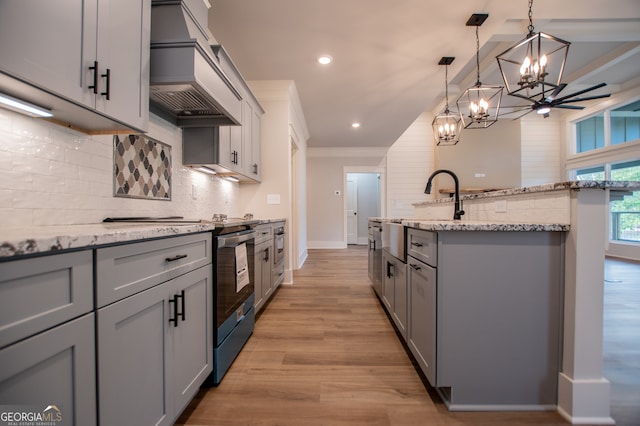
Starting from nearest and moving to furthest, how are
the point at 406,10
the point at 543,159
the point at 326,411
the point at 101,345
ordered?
the point at 101,345 → the point at 326,411 → the point at 406,10 → the point at 543,159

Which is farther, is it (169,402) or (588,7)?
(588,7)

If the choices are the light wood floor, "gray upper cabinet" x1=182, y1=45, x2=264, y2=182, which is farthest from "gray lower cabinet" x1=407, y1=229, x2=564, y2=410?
"gray upper cabinet" x1=182, y1=45, x2=264, y2=182

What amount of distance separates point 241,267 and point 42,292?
118 cm

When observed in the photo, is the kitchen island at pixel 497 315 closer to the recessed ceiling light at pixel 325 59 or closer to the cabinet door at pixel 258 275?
the cabinet door at pixel 258 275

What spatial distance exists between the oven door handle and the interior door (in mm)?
6401

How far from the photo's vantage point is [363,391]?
143cm

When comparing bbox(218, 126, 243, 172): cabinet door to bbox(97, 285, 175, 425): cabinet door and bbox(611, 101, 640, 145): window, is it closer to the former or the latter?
bbox(97, 285, 175, 425): cabinet door

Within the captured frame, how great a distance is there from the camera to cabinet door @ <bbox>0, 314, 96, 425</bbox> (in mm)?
559

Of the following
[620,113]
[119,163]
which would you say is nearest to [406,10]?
[119,163]

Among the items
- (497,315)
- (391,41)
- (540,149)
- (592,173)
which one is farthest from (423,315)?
(540,149)

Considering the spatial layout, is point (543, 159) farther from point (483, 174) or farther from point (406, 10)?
point (406, 10)

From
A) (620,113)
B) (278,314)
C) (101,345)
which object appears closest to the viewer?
(101,345)

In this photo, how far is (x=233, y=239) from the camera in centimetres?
164

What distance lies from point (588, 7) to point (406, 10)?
178cm
